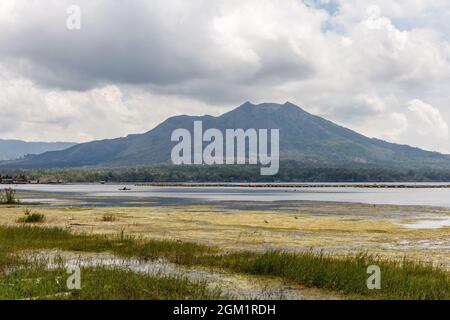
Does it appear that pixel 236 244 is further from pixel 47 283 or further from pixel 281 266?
pixel 47 283

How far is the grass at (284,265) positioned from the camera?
19266mm

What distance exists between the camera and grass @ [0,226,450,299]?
758 inches

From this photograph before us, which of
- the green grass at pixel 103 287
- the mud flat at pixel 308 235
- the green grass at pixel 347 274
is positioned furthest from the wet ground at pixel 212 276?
the mud flat at pixel 308 235

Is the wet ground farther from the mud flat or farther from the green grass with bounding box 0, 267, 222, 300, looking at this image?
the mud flat

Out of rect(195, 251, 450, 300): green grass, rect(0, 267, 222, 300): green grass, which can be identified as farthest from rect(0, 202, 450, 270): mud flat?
rect(0, 267, 222, 300): green grass

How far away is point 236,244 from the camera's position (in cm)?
3394

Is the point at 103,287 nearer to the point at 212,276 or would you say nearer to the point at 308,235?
the point at 212,276

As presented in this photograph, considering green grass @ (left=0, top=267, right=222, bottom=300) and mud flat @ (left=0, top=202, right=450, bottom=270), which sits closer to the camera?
green grass @ (left=0, top=267, right=222, bottom=300)

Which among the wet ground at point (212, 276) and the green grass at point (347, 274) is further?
the green grass at point (347, 274)

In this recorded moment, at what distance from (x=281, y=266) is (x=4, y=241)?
19193 mm

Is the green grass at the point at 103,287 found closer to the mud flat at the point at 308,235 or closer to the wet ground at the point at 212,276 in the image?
the wet ground at the point at 212,276

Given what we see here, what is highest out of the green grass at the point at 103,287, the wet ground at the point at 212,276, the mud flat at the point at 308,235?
the green grass at the point at 103,287

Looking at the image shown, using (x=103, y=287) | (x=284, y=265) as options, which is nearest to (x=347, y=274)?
(x=284, y=265)
